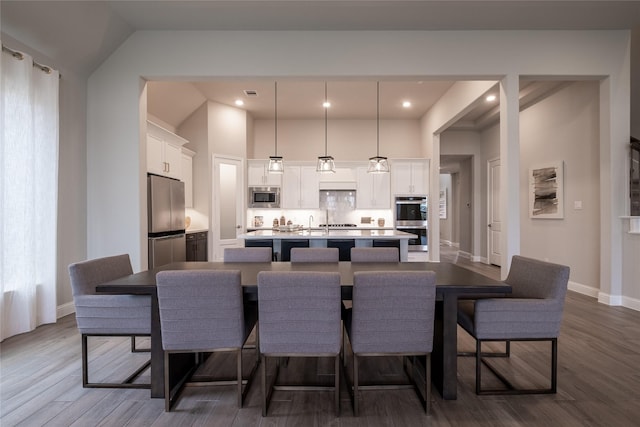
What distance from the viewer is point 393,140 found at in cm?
726

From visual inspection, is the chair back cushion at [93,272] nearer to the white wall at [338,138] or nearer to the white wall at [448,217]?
the white wall at [338,138]

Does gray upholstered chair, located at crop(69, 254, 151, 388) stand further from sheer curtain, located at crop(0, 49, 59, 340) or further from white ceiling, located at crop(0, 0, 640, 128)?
white ceiling, located at crop(0, 0, 640, 128)

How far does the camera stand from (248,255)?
3.01 m

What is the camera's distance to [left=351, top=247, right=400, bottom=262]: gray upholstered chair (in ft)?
9.74

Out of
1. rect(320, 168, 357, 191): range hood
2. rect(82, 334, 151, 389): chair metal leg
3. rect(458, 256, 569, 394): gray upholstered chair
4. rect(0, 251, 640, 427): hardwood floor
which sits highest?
rect(320, 168, 357, 191): range hood

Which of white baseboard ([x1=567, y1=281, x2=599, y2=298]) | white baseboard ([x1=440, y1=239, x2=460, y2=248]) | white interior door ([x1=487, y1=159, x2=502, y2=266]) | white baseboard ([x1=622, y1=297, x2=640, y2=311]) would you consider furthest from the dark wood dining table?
white baseboard ([x1=440, y1=239, x2=460, y2=248])

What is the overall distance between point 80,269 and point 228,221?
4.16 meters

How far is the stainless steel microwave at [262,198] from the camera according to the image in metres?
6.78

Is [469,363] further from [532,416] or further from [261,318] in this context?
[261,318]

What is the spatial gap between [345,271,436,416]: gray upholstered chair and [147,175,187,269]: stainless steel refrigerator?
3.38 metres

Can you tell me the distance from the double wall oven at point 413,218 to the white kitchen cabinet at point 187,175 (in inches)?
165

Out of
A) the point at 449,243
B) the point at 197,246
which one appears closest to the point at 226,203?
the point at 197,246

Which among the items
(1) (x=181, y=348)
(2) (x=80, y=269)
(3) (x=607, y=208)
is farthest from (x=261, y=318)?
(3) (x=607, y=208)

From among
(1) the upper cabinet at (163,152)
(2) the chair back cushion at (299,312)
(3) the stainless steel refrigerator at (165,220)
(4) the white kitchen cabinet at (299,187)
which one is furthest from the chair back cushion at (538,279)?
(4) the white kitchen cabinet at (299,187)
